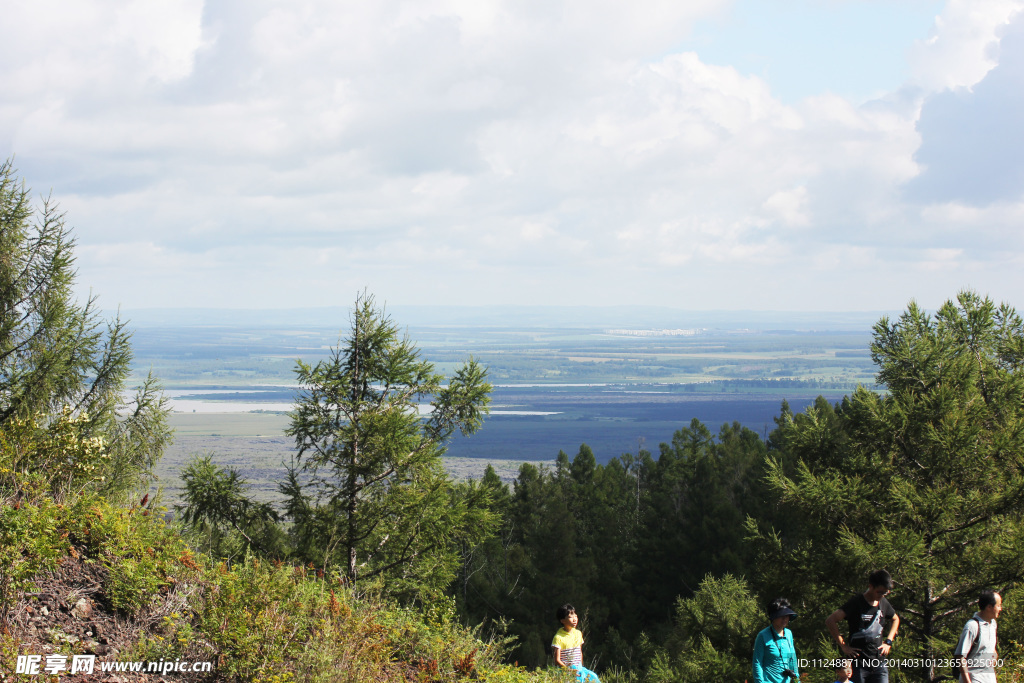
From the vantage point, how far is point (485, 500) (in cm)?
1593

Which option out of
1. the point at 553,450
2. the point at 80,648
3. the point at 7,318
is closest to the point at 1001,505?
the point at 80,648

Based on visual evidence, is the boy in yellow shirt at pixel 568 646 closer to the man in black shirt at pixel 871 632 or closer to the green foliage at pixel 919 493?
the man in black shirt at pixel 871 632

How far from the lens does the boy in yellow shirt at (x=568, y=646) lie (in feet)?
23.0

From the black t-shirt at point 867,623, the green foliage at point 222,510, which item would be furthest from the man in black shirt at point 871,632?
the green foliage at point 222,510

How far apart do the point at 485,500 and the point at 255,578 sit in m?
9.01

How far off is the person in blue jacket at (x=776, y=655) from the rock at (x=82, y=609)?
20.5 ft

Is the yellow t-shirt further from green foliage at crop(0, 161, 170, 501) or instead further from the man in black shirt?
green foliage at crop(0, 161, 170, 501)

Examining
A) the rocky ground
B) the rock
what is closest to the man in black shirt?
the rocky ground

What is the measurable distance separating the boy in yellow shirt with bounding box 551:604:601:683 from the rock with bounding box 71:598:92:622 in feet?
14.8

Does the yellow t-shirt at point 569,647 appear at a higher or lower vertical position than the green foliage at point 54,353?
lower

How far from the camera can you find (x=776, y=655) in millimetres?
6297

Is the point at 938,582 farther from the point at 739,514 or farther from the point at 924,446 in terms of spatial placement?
the point at 739,514

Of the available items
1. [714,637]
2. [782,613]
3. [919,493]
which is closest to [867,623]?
[782,613]

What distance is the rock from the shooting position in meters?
6.82
